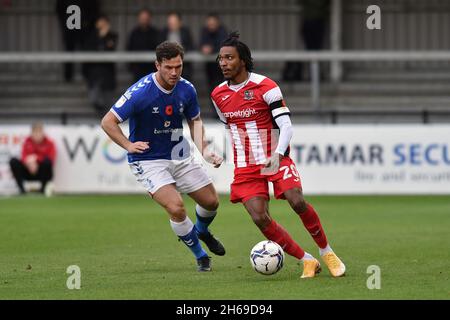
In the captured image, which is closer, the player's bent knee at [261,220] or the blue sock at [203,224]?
the player's bent knee at [261,220]

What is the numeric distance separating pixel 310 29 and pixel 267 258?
50.8 ft

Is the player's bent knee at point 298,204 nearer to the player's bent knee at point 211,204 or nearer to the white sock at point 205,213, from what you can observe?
the player's bent knee at point 211,204

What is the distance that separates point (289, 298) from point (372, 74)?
17650 millimetres

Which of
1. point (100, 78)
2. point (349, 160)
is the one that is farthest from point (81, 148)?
point (349, 160)

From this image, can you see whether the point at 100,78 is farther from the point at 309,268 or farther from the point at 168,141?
the point at 309,268

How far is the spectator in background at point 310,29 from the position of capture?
24.9 m

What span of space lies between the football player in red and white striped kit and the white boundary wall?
10.5 m

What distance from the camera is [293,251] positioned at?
1039 cm

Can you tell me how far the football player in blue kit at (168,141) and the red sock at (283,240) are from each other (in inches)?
33.9

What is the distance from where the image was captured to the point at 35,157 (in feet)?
71.9

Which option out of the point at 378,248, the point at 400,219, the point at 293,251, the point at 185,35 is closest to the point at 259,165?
the point at 293,251

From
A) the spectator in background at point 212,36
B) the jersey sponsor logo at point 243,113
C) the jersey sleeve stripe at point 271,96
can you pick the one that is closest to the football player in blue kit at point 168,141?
the jersey sponsor logo at point 243,113
